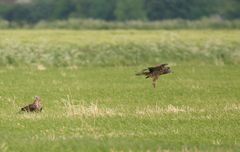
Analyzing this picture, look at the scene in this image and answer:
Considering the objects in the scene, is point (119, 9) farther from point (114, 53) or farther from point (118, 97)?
point (118, 97)

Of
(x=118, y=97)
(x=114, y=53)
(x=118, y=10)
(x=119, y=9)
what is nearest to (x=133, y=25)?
(x=119, y=9)

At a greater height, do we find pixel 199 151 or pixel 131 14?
pixel 199 151

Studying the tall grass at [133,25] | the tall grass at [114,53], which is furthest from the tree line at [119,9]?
the tall grass at [114,53]

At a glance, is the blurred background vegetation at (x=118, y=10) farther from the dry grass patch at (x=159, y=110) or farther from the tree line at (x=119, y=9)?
the dry grass patch at (x=159, y=110)

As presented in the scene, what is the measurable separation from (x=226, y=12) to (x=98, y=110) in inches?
3749

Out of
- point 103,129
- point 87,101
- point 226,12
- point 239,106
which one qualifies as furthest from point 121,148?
point 226,12

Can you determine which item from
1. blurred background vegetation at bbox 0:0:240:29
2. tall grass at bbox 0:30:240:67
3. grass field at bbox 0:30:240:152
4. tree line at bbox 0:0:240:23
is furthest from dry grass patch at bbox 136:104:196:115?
tree line at bbox 0:0:240:23

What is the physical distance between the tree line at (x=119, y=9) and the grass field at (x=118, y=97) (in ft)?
215

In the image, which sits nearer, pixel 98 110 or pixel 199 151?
pixel 199 151

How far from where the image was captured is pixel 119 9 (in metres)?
118

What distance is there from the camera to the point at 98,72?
37688 millimetres

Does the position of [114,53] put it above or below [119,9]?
above

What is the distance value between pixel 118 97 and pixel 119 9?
9267 cm

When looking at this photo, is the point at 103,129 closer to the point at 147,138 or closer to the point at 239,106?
the point at 147,138
